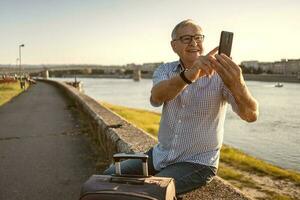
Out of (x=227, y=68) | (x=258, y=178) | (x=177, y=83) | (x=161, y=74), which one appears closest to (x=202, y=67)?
(x=227, y=68)

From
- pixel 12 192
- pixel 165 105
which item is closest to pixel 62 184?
pixel 12 192

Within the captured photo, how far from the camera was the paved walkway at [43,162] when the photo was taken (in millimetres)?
5332

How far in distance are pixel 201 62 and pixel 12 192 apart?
361 centimetres

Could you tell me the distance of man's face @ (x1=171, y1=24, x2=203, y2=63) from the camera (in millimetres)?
3064

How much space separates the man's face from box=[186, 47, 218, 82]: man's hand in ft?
1.34

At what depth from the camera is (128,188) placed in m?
2.42

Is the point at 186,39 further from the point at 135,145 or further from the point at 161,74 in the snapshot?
the point at 135,145

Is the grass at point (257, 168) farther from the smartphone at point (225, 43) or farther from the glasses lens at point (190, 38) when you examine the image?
the smartphone at point (225, 43)

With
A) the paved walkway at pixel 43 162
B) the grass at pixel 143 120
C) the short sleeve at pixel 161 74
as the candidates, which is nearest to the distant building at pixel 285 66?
the grass at pixel 143 120

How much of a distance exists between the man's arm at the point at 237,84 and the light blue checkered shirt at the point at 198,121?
186 millimetres

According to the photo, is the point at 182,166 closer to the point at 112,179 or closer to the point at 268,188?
the point at 112,179

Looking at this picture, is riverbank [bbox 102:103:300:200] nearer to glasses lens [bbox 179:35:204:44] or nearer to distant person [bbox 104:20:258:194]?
distant person [bbox 104:20:258:194]

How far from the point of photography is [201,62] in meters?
2.61

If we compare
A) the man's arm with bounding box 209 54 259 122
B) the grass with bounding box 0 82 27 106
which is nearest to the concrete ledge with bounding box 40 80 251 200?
the man's arm with bounding box 209 54 259 122
